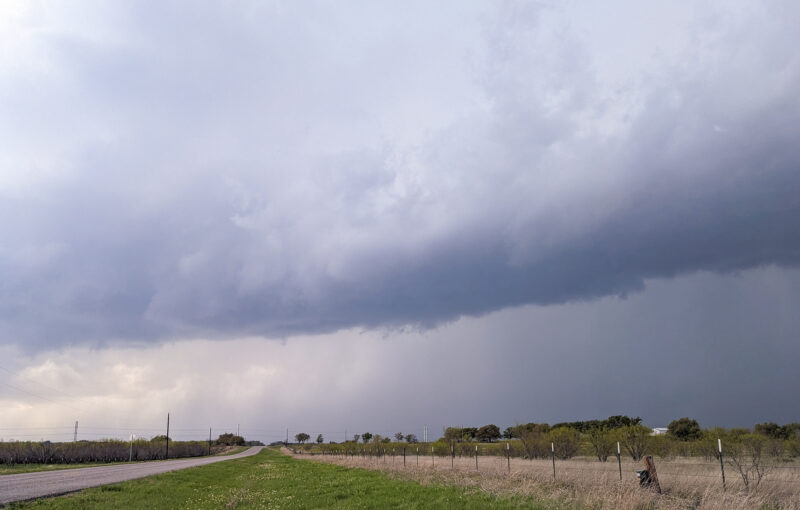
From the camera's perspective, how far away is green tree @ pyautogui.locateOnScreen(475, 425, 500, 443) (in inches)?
6585

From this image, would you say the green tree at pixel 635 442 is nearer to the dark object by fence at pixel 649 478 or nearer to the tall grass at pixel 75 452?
the dark object by fence at pixel 649 478

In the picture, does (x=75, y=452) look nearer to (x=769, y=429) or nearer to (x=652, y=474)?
(x=652, y=474)

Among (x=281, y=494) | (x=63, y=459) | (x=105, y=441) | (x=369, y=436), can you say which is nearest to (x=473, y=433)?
(x=369, y=436)

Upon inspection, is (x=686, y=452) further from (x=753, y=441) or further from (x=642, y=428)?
(x=753, y=441)

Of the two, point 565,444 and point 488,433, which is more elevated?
point 565,444

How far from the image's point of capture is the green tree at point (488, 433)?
167250 millimetres

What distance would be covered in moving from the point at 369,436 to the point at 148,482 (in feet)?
487

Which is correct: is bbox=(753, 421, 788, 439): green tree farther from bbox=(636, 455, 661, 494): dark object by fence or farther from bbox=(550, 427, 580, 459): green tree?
bbox=(636, 455, 661, 494): dark object by fence

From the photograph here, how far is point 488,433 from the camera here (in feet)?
550

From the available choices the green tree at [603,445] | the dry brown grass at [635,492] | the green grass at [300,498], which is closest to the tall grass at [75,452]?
the green grass at [300,498]

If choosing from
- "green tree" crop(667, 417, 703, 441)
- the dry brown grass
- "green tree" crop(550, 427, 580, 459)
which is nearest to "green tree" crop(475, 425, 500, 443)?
"green tree" crop(667, 417, 703, 441)

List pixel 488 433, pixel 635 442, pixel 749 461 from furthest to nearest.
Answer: pixel 488 433
pixel 635 442
pixel 749 461

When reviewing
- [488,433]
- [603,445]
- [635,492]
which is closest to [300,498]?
[635,492]

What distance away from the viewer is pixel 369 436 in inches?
6713
